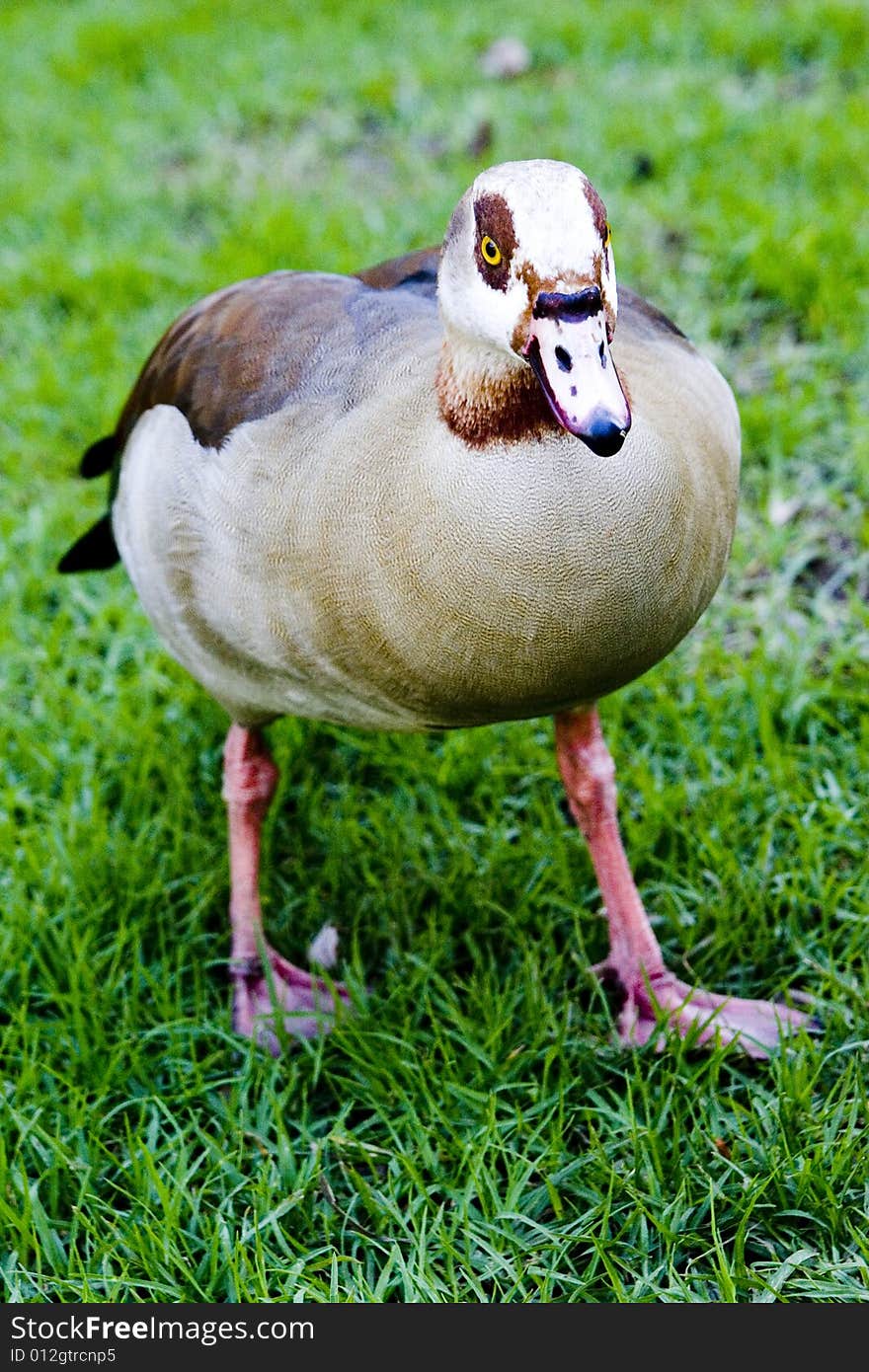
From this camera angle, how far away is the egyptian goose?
172 centimetres

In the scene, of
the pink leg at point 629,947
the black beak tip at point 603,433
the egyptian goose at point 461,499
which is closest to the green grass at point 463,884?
the pink leg at point 629,947

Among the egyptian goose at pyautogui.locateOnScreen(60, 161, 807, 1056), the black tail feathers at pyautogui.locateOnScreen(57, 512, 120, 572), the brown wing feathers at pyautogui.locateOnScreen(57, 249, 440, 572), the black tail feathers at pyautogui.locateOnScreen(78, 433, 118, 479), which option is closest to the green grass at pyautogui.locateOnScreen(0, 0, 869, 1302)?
the egyptian goose at pyautogui.locateOnScreen(60, 161, 807, 1056)

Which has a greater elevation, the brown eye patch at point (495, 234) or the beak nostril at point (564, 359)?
the brown eye patch at point (495, 234)

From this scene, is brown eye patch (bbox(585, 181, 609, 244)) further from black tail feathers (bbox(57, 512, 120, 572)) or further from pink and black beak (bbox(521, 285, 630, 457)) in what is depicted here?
black tail feathers (bbox(57, 512, 120, 572))

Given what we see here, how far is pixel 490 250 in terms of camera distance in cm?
174

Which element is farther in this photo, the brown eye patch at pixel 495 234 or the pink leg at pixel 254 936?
the pink leg at pixel 254 936

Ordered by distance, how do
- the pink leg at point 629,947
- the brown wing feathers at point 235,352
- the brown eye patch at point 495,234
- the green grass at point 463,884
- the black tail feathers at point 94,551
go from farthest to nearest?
1. the black tail feathers at point 94,551
2. the pink leg at point 629,947
3. the brown wing feathers at point 235,352
4. the green grass at point 463,884
5. the brown eye patch at point 495,234

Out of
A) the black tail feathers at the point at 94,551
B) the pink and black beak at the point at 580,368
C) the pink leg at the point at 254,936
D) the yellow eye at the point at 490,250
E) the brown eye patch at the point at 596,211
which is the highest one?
the brown eye patch at the point at 596,211

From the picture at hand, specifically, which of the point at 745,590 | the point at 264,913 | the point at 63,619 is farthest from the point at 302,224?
the point at 264,913

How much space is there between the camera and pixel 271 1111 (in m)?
2.32

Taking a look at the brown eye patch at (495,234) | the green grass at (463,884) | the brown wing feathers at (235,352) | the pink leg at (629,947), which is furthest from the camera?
the pink leg at (629,947)

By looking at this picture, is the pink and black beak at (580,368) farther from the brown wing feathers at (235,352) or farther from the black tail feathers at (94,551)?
the black tail feathers at (94,551)

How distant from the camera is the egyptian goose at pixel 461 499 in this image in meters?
1.72

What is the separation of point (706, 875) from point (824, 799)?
0.29 m
